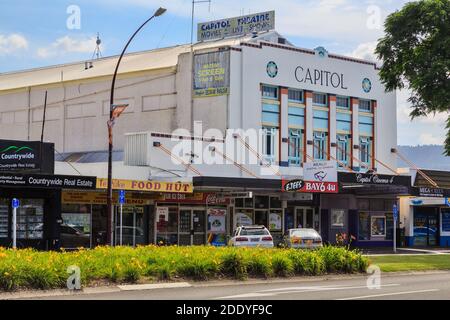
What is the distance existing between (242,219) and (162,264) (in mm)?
23180

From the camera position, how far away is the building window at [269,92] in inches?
1858

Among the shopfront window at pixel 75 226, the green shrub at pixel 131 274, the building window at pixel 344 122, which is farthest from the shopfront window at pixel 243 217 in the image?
the green shrub at pixel 131 274

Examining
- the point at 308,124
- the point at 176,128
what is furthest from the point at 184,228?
the point at 308,124

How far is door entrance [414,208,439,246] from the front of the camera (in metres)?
54.7

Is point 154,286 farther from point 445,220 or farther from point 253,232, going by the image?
point 445,220

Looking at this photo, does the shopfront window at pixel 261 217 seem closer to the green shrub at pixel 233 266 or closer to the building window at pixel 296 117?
the building window at pixel 296 117

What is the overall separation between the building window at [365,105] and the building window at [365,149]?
1.90 m

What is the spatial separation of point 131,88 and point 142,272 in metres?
30.4

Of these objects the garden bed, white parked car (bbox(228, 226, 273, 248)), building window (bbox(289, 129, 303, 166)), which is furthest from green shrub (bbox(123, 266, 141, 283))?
building window (bbox(289, 129, 303, 166))

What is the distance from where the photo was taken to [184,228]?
43.2m
